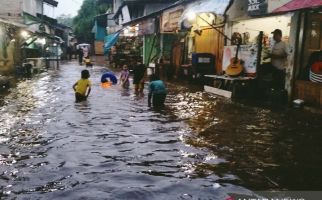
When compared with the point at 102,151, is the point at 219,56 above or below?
above

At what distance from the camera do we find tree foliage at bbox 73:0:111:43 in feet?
234

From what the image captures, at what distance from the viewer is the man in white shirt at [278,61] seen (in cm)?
1445

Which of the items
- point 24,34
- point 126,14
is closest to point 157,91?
point 24,34

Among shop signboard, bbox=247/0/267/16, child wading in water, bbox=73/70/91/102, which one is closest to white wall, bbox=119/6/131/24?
shop signboard, bbox=247/0/267/16

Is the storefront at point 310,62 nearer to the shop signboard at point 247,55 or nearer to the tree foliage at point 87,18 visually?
the shop signboard at point 247,55

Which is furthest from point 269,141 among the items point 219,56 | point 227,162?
point 219,56

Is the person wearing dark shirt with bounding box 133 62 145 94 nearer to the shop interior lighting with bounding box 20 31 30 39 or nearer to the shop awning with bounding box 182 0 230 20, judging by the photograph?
the shop awning with bounding box 182 0 230 20

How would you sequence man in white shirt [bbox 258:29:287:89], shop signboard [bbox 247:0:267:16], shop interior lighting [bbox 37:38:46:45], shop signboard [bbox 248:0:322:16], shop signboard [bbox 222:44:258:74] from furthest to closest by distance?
shop interior lighting [bbox 37:38:46:45], shop signboard [bbox 222:44:258:74], shop signboard [bbox 247:0:267:16], man in white shirt [bbox 258:29:287:89], shop signboard [bbox 248:0:322:16]

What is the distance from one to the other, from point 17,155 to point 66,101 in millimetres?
7595

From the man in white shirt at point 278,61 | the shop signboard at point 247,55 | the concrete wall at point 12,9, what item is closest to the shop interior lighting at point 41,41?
the concrete wall at point 12,9

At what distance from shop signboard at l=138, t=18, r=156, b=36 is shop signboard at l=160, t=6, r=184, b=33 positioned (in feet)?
7.41

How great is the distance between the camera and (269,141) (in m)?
8.98

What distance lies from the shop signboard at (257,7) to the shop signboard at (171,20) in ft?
24.3

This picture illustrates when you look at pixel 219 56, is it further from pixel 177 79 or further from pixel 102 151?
pixel 102 151
